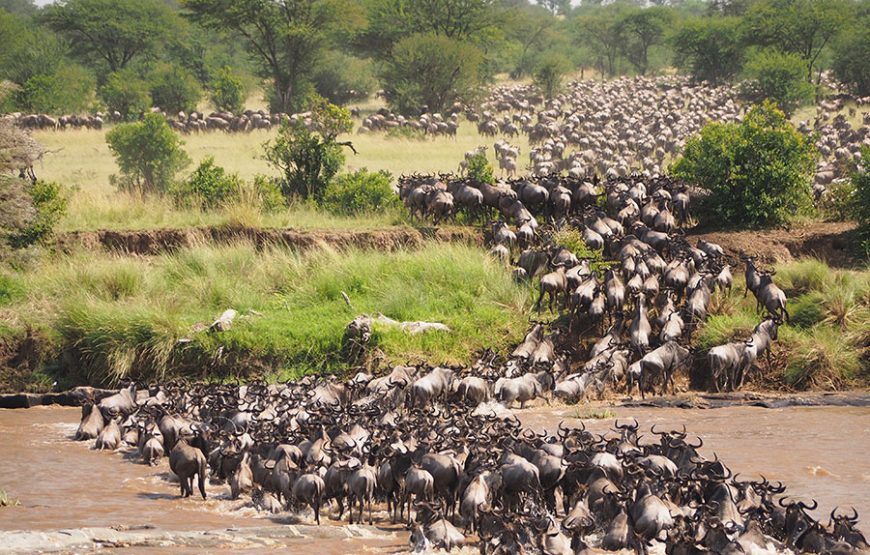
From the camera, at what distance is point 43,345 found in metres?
17.8

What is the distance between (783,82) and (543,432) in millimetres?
38721

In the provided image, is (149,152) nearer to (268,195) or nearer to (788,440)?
(268,195)

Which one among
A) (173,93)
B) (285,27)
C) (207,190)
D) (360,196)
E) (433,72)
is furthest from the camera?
(173,93)

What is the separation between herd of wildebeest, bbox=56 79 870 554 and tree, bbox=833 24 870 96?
36096mm

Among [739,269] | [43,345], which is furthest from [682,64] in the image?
[43,345]

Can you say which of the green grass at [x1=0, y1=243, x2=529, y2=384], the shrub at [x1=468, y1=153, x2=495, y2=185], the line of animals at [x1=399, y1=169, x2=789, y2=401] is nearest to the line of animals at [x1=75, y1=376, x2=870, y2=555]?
the line of animals at [x1=399, y1=169, x2=789, y2=401]

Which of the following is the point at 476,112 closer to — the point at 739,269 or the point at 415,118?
the point at 415,118

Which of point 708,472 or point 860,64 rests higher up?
point 860,64

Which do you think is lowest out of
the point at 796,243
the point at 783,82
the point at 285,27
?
the point at 796,243

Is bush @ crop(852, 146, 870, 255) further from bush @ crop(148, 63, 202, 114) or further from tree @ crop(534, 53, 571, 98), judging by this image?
tree @ crop(534, 53, 571, 98)

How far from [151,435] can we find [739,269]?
10.8 metres

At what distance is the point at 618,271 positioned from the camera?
752 inches

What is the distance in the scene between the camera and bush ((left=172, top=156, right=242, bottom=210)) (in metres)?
24.5

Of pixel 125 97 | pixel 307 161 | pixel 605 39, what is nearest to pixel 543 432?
pixel 307 161
